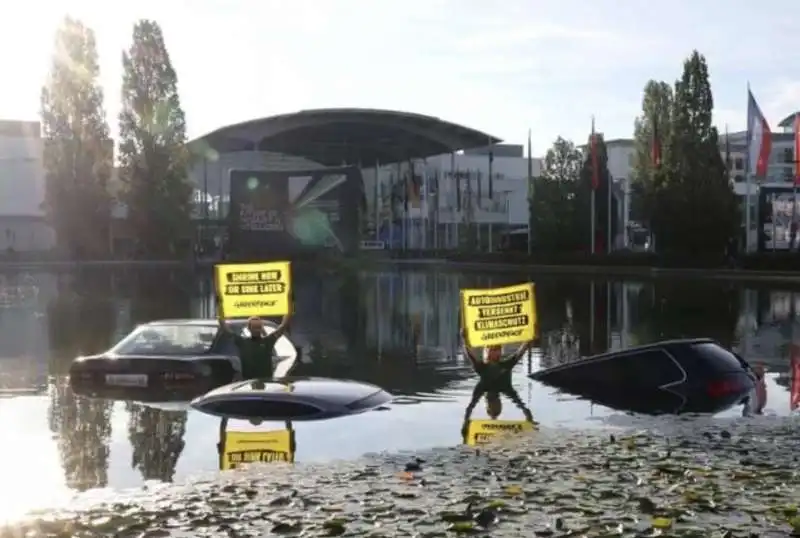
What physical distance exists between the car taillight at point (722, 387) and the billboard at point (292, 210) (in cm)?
5737

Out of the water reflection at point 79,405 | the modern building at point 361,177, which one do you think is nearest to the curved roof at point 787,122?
the modern building at point 361,177

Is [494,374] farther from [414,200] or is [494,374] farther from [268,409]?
[414,200]

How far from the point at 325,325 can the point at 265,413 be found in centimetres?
1583

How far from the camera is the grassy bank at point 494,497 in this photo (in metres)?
7.39

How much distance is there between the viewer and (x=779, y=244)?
2504 inches

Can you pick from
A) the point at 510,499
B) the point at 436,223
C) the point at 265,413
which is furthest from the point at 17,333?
the point at 436,223

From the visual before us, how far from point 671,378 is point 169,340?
7162 millimetres

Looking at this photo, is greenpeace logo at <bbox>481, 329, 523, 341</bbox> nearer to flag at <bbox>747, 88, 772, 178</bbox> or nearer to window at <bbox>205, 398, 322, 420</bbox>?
window at <bbox>205, 398, 322, 420</bbox>

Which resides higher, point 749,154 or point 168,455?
point 749,154

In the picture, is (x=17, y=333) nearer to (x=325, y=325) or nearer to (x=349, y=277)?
(x=325, y=325)

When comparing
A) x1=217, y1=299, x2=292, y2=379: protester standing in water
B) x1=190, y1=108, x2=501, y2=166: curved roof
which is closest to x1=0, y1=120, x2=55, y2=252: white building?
x1=190, y1=108, x2=501, y2=166: curved roof

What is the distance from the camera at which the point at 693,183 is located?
62.6 m

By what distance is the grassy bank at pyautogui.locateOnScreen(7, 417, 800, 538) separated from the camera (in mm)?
7395

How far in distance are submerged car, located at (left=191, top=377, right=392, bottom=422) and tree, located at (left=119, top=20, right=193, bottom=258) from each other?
64.9 m
